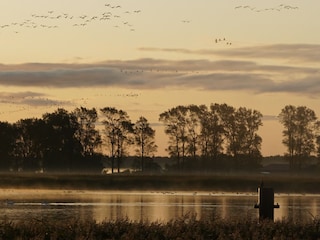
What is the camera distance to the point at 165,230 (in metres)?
29.4

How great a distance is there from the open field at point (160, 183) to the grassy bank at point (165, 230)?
302ft

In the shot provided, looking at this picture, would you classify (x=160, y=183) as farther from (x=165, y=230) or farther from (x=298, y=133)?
(x=165, y=230)

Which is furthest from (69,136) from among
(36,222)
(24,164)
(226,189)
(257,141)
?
(36,222)

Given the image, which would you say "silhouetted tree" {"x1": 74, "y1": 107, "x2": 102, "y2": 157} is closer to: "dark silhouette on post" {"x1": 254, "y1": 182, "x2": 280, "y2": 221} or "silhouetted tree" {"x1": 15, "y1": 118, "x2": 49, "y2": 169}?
"silhouetted tree" {"x1": 15, "y1": 118, "x2": 49, "y2": 169}

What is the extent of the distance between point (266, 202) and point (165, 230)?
3.30 m

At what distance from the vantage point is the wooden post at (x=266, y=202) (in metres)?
29.5

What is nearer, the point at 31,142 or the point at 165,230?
the point at 165,230

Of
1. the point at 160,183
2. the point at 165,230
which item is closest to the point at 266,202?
the point at 165,230

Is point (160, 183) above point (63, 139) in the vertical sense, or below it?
below

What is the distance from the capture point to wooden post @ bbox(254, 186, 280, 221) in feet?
96.8

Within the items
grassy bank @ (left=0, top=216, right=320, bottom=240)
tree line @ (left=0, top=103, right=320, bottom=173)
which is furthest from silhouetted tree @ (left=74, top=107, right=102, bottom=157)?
grassy bank @ (left=0, top=216, right=320, bottom=240)

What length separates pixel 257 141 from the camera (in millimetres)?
161375

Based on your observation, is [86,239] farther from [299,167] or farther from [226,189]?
[299,167]

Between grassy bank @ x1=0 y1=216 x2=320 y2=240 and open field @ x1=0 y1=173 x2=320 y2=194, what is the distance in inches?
3623
